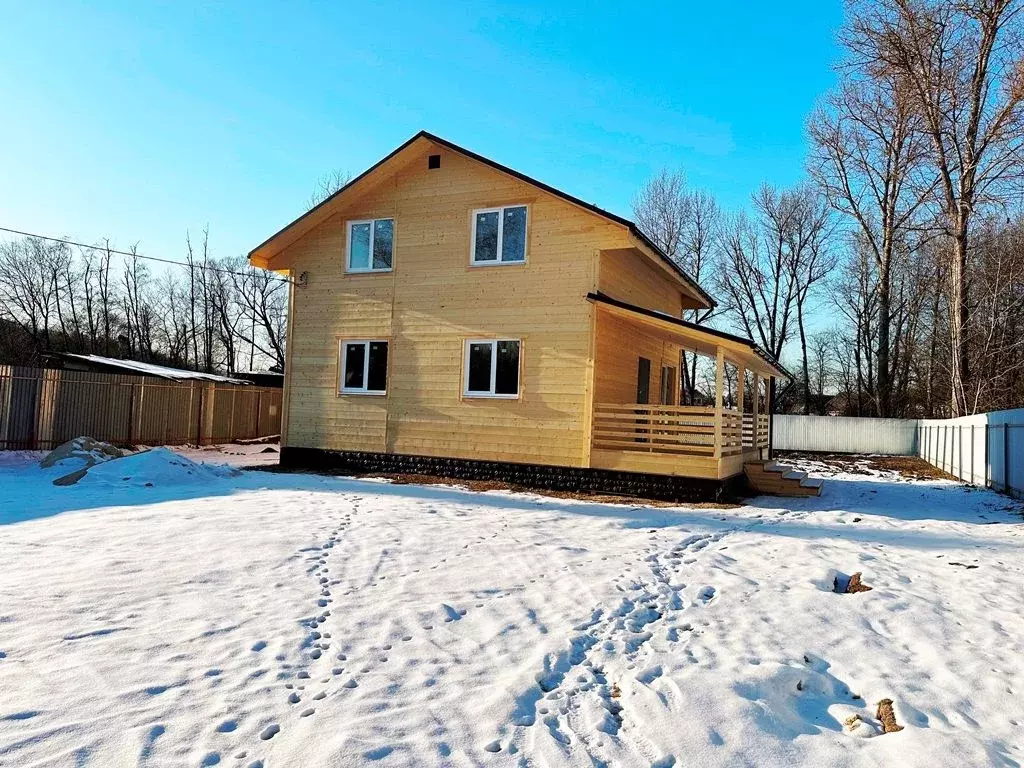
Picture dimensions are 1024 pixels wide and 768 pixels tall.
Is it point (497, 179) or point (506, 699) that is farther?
point (497, 179)

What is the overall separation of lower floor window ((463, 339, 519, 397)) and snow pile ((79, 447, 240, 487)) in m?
5.09

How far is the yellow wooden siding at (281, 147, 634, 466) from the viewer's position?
493 inches

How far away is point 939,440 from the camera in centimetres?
2036

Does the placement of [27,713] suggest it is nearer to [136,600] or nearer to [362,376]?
[136,600]

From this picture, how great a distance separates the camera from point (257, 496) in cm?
1020

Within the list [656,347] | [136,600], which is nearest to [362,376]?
[656,347]

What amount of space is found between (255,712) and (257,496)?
24.0 ft

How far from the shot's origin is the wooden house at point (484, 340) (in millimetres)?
12250

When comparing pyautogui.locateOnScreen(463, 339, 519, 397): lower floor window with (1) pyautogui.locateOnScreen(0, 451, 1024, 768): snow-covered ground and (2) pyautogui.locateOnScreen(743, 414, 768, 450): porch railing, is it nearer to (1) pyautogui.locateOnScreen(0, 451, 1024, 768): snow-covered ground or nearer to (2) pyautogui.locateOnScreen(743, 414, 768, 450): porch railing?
(1) pyautogui.locateOnScreen(0, 451, 1024, 768): snow-covered ground

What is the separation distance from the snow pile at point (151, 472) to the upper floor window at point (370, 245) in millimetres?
5267

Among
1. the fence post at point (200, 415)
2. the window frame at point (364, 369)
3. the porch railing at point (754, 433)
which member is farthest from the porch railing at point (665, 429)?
the fence post at point (200, 415)

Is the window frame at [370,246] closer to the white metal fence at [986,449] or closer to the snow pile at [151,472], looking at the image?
the snow pile at [151,472]

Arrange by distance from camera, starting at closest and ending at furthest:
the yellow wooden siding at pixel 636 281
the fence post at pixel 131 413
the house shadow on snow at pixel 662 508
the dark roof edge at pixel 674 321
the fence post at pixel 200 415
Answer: the house shadow on snow at pixel 662 508 → the dark roof edge at pixel 674 321 → the yellow wooden siding at pixel 636 281 → the fence post at pixel 131 413 → the fence post at pixel 200 415

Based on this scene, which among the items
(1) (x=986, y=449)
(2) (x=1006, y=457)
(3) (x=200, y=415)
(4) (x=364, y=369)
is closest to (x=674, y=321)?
(4) (x=364, y=369)
